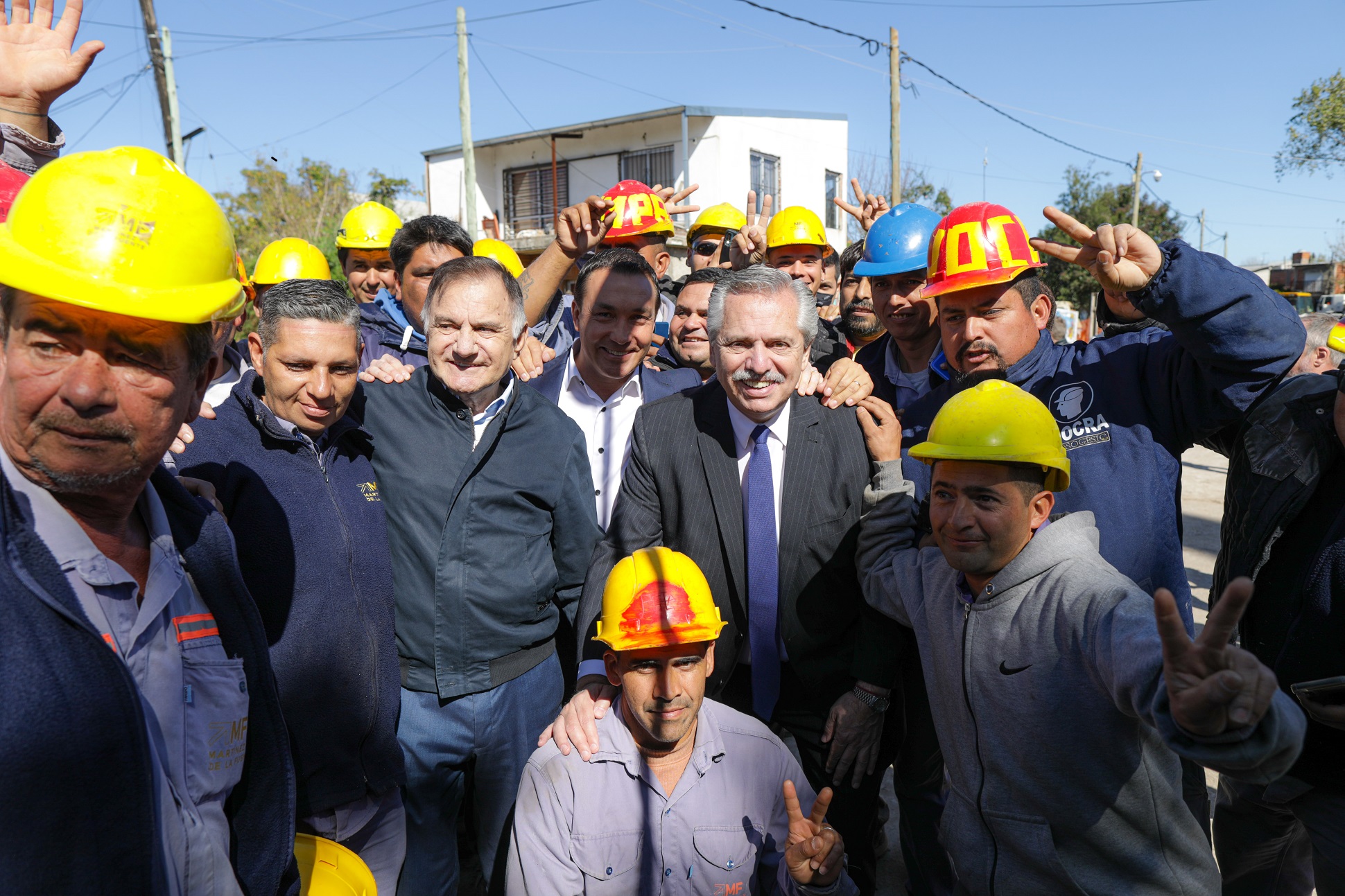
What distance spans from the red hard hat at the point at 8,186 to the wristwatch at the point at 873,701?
2.63 m

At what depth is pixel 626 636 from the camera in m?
2.49

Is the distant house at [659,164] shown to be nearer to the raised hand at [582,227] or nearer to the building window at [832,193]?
the building window at [832,193]

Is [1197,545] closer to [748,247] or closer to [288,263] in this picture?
[748,247]

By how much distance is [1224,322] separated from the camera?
2312 millimetres

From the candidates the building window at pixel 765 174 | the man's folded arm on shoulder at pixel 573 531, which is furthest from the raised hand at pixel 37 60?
the building window at pixel 765 174

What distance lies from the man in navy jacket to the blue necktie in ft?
4.02

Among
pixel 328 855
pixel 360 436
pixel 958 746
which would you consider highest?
pixel 360 436

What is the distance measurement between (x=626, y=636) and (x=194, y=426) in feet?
4.89

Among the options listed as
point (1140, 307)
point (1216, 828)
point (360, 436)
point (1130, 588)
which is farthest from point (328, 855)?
point (1216, 828)

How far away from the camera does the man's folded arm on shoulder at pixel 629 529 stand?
288cm

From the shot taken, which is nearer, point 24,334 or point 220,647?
point 24,334

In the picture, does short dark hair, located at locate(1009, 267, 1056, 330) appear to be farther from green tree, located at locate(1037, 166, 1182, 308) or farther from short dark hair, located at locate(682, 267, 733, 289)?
green tree, located at locate(1037, 166, 1182, 308)

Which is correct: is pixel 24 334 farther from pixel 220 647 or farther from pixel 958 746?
pixel 958 746

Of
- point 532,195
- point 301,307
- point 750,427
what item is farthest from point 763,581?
point 532,195
